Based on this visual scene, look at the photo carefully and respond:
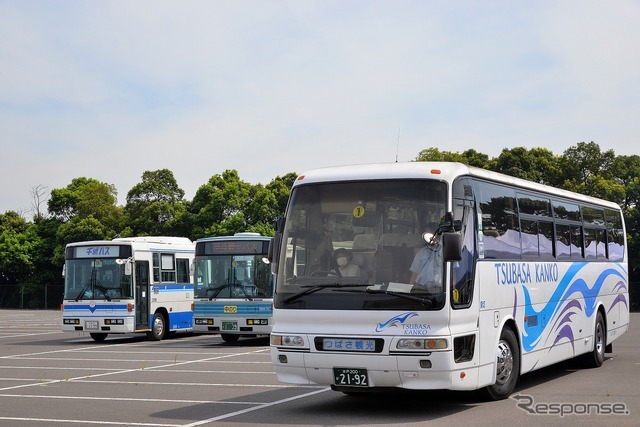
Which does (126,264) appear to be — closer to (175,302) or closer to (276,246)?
(175,302)

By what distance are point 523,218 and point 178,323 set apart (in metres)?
16.8

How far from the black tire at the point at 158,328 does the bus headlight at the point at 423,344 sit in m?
17.5

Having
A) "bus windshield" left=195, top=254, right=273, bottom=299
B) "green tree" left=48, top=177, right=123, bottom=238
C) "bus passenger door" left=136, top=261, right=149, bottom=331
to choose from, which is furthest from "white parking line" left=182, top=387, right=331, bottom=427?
"green tree" left=48, top=177, right=123, bottom=238

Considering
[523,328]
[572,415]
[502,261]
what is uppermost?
[502,261]

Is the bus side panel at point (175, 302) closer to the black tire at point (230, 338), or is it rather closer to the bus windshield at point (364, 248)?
the black tire at point (230, 338)

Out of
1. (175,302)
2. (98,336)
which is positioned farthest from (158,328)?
(98,336)

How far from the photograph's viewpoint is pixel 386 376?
35.4 feet

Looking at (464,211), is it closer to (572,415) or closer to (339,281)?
(339,281)

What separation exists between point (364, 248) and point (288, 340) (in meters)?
1.48

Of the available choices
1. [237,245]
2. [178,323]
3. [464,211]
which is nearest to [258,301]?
[237,245]

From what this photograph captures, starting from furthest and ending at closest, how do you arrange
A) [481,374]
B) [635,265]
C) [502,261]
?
[635,265] < [502,261] < [481,374]

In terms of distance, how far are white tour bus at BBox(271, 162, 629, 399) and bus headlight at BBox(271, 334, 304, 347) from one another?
0.7 inches

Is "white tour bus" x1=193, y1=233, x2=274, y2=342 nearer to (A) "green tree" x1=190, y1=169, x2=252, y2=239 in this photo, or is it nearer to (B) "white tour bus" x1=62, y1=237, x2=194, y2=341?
(B) "white tour bus" x1=62, y1=237, x2=194, y2=341

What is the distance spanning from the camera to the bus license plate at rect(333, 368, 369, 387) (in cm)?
1088
